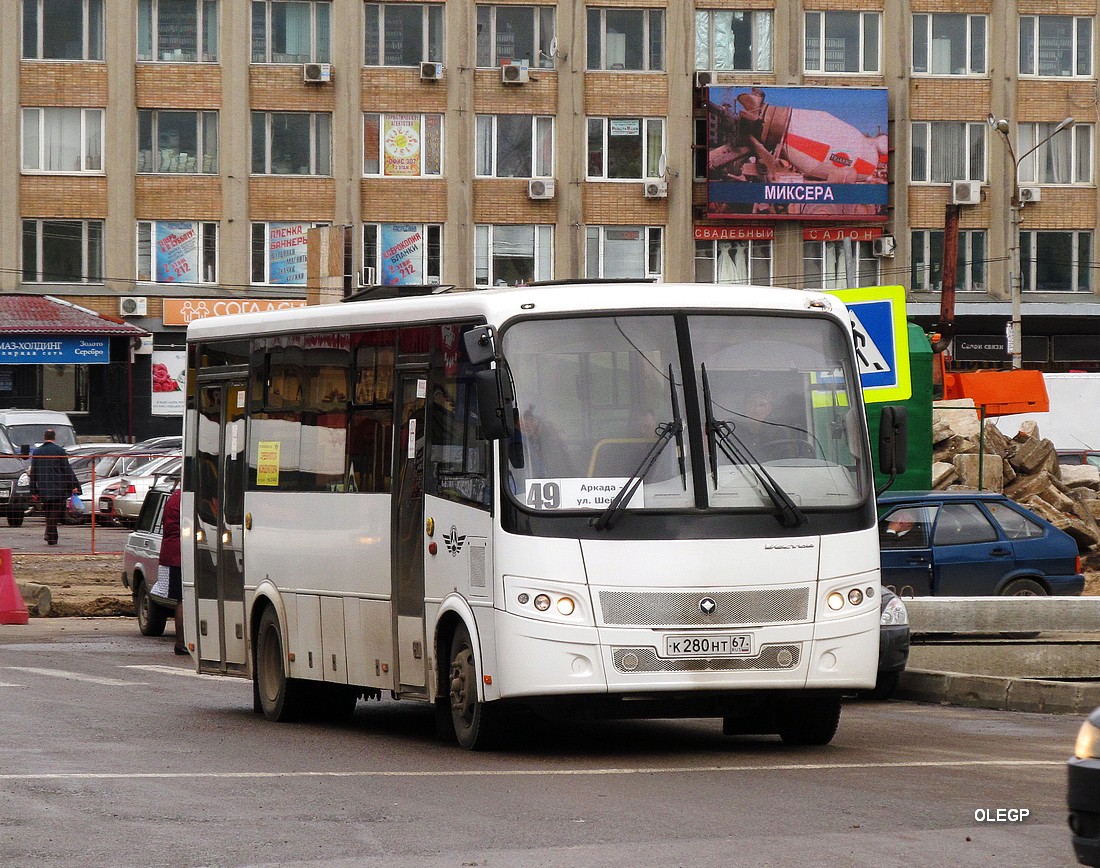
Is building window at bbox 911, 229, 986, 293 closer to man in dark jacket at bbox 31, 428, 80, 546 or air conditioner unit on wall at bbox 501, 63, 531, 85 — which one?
air conditioner unit on wall at bbox 501, 63, 531, 85

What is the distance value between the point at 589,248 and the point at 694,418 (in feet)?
152

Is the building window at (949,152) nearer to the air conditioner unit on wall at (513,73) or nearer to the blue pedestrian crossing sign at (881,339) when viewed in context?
the air conditioner unit on wall at (513,73)

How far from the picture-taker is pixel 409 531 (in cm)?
1205

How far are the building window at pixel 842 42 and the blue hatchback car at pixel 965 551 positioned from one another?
39.1 metres

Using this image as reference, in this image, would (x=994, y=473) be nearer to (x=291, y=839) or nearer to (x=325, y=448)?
(x=325, y=448)

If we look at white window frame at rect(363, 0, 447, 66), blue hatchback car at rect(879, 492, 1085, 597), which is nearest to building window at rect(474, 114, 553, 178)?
white window frame at rect(363, 0, 447, 66)

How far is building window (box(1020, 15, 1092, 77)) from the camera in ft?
192

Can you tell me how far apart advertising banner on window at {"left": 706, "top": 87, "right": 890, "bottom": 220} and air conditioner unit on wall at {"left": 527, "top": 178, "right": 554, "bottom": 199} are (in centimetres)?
470

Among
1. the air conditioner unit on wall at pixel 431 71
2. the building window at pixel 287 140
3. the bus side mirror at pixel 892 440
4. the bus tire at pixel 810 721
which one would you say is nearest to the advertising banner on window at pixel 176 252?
the building window at pixel 287 140

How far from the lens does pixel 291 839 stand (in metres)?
7.87

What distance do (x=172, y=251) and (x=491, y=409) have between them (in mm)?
46419

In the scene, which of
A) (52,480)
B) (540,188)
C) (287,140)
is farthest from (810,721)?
(287,140)

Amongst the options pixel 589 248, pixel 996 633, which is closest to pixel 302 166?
pixel 589 248

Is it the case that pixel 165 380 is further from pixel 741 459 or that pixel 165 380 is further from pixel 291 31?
pixel 741 459
